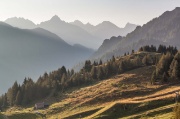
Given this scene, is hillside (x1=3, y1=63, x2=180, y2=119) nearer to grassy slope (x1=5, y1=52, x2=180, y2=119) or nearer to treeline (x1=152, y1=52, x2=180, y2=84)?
grassy slope (x1=5, y1=52, x2=180, y2=119)

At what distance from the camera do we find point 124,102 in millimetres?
93250

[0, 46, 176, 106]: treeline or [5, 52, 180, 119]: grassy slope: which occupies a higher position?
[0, 46, 176, 106]: treeline

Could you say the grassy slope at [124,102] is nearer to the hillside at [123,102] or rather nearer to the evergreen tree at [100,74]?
the hillside at [123,102]

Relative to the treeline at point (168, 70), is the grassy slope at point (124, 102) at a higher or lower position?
lower

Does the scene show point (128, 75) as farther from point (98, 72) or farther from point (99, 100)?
point (99, 100)

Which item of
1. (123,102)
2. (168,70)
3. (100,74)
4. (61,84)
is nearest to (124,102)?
(123,102)

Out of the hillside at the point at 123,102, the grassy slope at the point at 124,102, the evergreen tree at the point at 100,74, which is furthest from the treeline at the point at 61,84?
the hillside at the point at 123,102

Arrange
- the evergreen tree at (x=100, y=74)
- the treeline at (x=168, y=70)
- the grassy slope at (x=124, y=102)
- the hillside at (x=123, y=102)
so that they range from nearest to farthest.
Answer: the grassy slope at (x=124, y=102) < the hillside at (x=123, y=102) < the treeline at (x=168, y=70) < the evergreen tree at (x=100, y=74)

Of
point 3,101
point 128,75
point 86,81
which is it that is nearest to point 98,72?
point 86,81

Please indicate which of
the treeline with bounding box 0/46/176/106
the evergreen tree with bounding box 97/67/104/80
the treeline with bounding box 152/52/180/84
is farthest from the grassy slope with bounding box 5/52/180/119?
the evergreen tree with bounding box 97/67/104/80

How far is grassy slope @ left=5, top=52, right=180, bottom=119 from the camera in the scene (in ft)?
279

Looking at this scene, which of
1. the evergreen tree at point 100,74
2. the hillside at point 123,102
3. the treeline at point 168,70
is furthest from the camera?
the evergreen tree at point 100,74

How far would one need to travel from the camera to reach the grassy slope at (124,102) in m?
84.9

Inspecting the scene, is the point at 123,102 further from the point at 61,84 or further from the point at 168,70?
the point at 61,84
